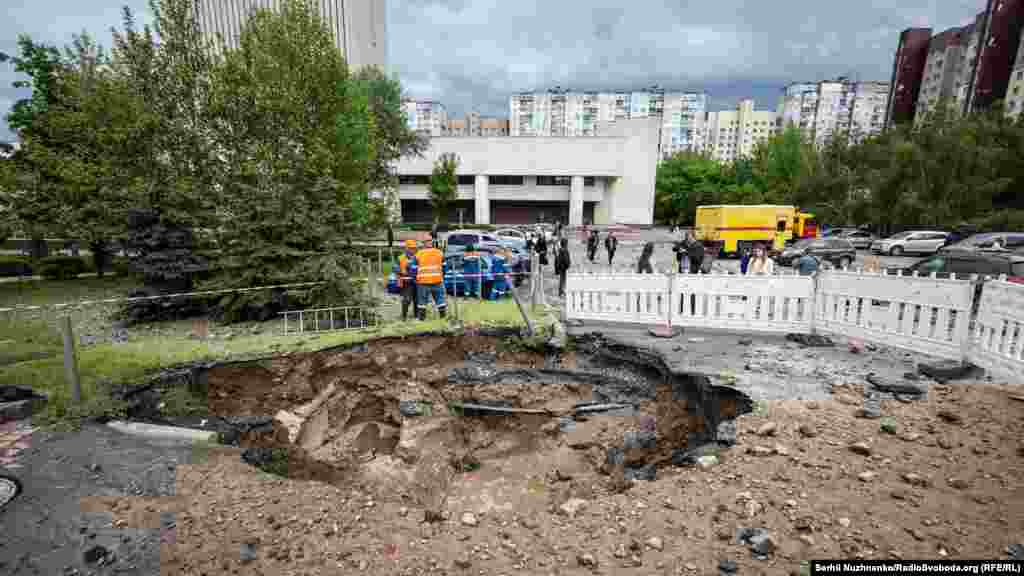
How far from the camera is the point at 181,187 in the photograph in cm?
1090

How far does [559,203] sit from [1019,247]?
38.4 meters

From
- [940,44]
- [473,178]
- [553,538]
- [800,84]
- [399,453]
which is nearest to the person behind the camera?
[553,538]

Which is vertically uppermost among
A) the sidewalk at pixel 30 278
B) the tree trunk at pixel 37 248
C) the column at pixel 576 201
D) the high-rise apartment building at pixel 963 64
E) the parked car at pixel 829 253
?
the high-rise apartment building at pixel 963 64

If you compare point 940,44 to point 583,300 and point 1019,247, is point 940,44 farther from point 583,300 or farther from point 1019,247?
point 583,300

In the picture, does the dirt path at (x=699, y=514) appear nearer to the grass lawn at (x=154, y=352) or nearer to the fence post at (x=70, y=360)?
the fence post at (x=70, y=360)

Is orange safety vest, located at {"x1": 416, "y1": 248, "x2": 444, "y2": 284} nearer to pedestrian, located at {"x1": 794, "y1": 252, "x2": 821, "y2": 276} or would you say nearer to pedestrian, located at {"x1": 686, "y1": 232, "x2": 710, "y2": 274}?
pedestrian, located at {"x1": 794, "y1": 252, "x2": 821, "y2": 276}

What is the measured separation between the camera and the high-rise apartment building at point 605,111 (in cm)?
9894

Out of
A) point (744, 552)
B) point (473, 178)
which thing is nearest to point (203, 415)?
point (744, 552)

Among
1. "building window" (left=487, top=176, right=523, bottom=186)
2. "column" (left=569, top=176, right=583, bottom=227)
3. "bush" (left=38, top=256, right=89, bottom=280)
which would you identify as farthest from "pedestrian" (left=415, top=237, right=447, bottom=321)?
"building window" (left=487, top=176, right=523, bottom=186)

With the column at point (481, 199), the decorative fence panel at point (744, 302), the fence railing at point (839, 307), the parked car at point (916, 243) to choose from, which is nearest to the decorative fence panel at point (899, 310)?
the fence railing at point (839, 307)

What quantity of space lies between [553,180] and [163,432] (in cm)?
4944

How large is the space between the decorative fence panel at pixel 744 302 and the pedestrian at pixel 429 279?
4.37 m

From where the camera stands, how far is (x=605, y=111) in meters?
Result: 103

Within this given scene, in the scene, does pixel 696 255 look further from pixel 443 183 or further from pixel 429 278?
pixel 443 183
